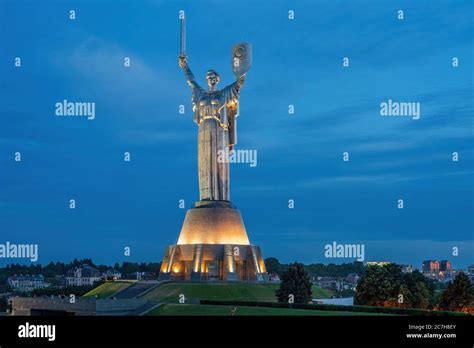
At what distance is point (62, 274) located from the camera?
313 feet

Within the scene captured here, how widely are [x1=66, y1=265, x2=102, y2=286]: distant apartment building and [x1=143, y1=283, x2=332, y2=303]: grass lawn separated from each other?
4683 cm

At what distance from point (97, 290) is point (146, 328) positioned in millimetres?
24955

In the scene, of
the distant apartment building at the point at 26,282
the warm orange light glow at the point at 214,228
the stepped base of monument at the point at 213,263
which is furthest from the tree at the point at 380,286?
the distant apartment building at the point at 26,282

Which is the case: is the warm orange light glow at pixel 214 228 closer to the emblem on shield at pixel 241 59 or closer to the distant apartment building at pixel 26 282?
the emblem on shield at pixel 241 59

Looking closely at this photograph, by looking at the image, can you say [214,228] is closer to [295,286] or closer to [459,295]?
[295,286]

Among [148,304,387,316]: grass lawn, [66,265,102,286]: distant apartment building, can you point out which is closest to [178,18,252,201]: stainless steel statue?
[148,304,387,316]: grass lawn

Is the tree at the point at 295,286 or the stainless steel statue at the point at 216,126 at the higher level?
the stainless steel statue at the point at 216,126

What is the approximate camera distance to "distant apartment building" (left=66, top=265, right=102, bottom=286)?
84562 mm

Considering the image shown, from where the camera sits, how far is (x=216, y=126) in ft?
145

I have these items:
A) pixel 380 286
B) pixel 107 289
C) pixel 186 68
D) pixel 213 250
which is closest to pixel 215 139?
pixel 186 68

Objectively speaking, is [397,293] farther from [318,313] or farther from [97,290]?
[97,290]

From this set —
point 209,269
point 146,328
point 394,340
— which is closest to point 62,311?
point 209,269

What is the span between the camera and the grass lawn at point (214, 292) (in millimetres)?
37594

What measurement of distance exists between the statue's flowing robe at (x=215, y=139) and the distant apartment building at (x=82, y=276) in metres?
43.7
